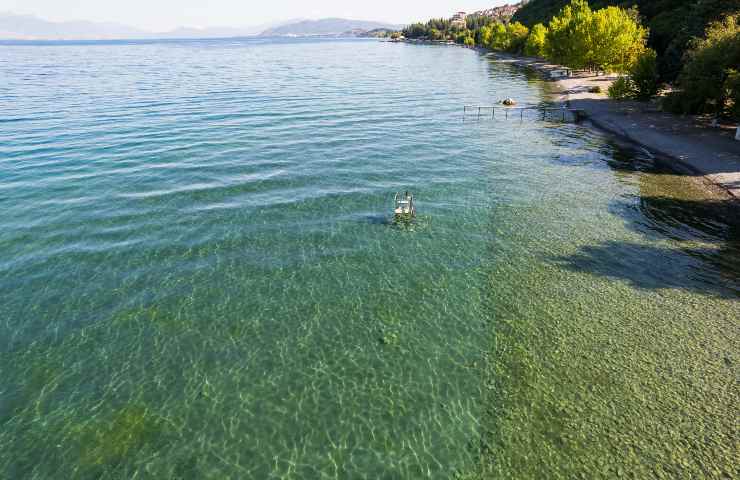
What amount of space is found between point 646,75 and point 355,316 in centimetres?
5896

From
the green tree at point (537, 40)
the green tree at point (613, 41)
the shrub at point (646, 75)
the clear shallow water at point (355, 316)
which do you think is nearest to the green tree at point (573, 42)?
the green tree at point (613, 41)

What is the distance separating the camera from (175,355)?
16.5 metres

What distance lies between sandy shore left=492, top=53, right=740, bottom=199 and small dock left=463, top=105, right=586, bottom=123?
198cm

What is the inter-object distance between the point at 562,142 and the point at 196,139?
39.8 m

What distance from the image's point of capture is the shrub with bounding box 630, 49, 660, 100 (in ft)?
180

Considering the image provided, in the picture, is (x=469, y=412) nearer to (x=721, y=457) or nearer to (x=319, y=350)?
(x=319, y=350)

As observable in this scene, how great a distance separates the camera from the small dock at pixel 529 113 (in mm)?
55656

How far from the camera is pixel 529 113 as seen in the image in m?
59.0

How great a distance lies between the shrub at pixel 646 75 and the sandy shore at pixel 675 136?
5.45 ft

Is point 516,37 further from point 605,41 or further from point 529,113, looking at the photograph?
point 529,113

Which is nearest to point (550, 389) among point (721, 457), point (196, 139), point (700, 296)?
point (721, 457)

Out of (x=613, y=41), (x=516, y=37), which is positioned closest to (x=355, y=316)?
(x=613, y=41)

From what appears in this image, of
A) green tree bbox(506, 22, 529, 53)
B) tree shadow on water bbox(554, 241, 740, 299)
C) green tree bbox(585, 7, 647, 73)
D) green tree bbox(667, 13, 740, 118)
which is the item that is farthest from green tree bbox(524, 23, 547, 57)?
tree shadow on water bbox(554, 241, 740, 299)

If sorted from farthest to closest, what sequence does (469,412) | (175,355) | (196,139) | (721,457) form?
1. (196,139)
2. (175,355)
3. (469,412)
4. (721,457)
